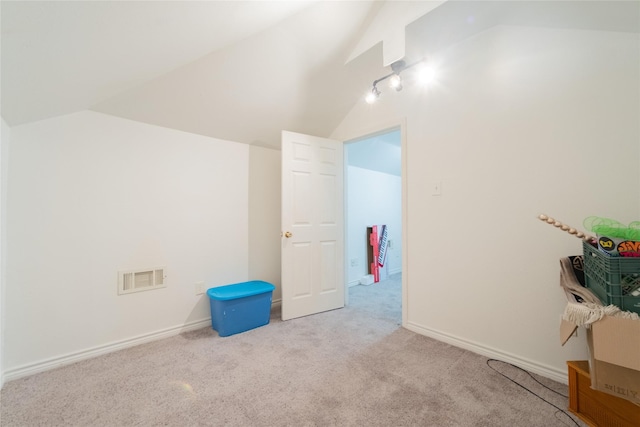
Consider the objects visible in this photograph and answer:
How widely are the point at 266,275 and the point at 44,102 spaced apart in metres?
2.19

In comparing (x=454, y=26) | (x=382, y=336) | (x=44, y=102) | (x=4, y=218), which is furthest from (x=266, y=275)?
(x=454, y=26)

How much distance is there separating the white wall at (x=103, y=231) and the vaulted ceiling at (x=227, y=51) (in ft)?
0.64

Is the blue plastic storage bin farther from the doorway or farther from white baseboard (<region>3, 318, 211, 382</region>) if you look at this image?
the doorway

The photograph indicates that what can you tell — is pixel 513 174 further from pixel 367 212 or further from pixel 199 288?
pixel 199 288

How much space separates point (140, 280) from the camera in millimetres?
2104

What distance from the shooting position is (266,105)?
2453 mm

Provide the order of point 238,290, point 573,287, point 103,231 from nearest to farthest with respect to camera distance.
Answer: point 573,287 → point 103,231 → point 238,290

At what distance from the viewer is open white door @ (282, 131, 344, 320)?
2.59 m

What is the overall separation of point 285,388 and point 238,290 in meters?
1.07

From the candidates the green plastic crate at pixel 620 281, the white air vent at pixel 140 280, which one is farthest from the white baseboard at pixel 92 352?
the green plastic crate at pixel 620 281

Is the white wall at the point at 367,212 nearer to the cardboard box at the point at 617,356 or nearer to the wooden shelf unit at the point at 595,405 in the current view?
the wooden shelf unit at the point at 595,405

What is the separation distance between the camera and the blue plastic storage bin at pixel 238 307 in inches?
86.7

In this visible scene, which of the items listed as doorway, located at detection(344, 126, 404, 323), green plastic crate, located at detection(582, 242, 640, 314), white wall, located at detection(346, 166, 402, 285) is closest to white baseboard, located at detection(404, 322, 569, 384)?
green plastic crate, located at detection(582, 242, 640, 314)

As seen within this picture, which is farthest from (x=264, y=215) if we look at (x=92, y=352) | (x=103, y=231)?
(x=92, y=352)
